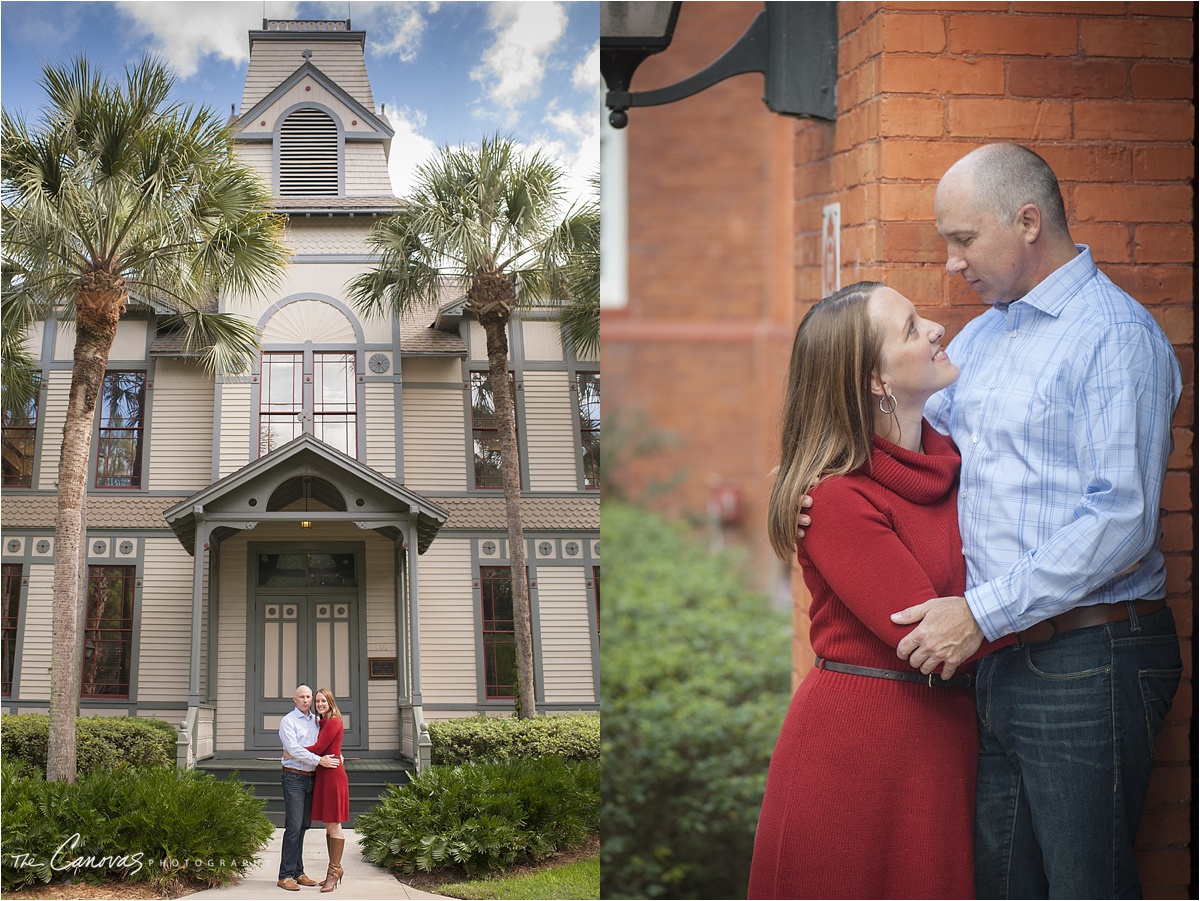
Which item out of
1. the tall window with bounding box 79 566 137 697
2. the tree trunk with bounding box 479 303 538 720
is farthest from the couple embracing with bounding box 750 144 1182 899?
the tall window with bounding box 79 566 137 697

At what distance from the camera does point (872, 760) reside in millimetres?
2402

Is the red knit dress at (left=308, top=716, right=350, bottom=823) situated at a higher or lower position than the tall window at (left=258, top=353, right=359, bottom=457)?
lower

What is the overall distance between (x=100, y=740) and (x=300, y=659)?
653mm

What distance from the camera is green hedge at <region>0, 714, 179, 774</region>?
347 centimetres

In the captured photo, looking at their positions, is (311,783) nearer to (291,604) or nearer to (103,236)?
(291,604)

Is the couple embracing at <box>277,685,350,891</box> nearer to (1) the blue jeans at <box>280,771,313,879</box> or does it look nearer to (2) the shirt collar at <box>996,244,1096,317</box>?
(1) the blue jeans at <box>280,771,313,879</box>

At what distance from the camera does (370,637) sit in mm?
3562

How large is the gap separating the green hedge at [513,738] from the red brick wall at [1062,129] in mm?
1658

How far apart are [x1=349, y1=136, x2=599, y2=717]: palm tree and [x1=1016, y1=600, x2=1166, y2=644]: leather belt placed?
1.68 meters

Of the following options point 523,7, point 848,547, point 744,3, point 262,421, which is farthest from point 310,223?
point 744,3

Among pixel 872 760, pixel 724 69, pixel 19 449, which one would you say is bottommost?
pixel 872 760

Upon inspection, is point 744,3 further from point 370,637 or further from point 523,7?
point 370,637

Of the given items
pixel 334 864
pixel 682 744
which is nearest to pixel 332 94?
pixel 334 864

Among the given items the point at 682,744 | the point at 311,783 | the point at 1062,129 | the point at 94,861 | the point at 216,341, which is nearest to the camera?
the point at 1062,129
